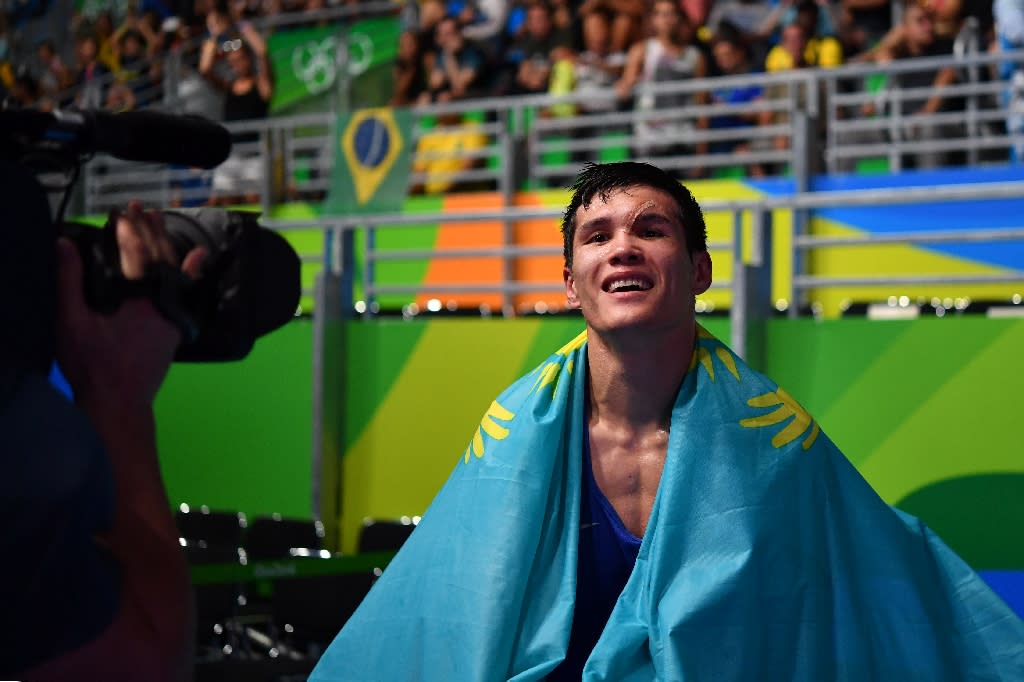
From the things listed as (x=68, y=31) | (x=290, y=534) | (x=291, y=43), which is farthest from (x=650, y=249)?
(x=68, y=31)

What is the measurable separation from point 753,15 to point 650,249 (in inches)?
270

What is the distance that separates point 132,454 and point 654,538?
1.18 meters

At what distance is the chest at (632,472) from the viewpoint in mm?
2482

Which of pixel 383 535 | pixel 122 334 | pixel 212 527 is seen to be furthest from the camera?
pixel 212 527

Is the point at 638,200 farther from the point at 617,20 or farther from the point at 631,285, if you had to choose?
the point at 617,20

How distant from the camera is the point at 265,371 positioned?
20.1 feet

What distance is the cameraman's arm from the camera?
129 cm

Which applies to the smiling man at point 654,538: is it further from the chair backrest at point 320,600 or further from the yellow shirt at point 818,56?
the yellow shirt at point 818,56

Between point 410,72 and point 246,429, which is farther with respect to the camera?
point 410,72

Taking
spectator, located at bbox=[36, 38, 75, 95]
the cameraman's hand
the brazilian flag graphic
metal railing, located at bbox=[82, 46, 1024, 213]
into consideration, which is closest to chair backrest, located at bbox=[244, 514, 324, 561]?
the brazilian flag graphic

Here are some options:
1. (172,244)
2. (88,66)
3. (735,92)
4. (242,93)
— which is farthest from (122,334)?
(88,66)

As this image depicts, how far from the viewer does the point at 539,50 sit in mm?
9172

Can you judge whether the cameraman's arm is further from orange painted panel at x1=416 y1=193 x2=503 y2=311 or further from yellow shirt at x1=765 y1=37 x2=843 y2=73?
yellow shirt at x1=765 y1=37 x2=843 y2=73

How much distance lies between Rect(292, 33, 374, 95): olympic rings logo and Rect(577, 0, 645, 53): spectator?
2.85 metres
